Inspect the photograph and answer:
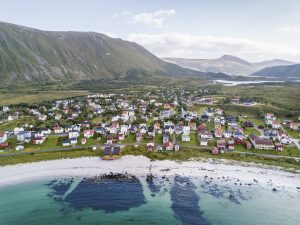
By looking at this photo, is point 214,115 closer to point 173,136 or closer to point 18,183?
point 173,136

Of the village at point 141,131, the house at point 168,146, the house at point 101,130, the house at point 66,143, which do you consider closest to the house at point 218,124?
the village at point 141,131

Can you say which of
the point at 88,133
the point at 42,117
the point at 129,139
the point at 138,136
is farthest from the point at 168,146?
the point at 42,117

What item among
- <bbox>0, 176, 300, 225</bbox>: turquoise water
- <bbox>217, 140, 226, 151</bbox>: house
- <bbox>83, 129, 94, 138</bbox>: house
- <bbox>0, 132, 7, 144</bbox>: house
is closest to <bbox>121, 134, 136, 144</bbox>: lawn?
<bbox>83, 129, 94, 138</bbox>: house

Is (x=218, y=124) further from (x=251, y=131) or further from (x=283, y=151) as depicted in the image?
(x=283, y=151)

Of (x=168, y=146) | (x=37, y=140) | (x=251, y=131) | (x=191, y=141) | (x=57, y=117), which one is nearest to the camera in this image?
(x=168, y=146)

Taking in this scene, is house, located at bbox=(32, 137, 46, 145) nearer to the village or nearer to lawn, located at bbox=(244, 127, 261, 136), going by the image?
the village

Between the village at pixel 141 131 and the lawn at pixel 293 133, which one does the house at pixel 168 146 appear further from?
the lawn at pixel 293 133

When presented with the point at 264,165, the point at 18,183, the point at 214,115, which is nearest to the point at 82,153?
the point at 18,183
